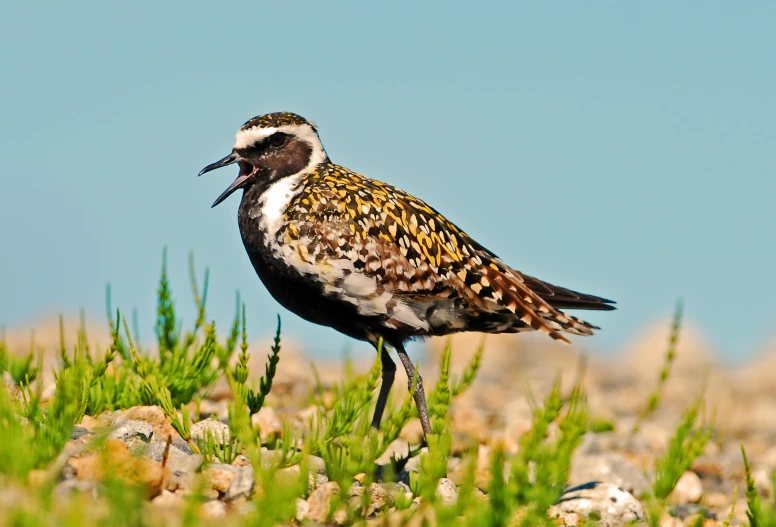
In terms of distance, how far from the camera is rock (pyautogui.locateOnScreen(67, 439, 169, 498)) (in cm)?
539

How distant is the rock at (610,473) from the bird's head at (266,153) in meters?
3.40

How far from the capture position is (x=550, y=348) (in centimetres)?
2369

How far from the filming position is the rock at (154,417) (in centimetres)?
700

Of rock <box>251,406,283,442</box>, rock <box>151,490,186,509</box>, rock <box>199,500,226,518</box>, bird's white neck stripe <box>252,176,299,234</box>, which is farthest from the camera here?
rock <box>251,406,283,442</box>

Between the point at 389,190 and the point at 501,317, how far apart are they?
1.36 metres

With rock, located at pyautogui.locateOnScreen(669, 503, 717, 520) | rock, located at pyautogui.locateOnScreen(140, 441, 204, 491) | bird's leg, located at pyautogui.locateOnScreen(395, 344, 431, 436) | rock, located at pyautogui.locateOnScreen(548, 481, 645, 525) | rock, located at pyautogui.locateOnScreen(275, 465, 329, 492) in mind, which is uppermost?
bird's leg, located at pyautogui.locateOnScreen(395, 344, 431, 436)

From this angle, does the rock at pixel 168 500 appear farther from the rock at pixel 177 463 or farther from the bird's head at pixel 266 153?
the bird's head at pixel 266 153

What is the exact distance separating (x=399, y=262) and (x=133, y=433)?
2.38 m

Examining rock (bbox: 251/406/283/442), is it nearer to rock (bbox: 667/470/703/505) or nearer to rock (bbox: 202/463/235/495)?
rock (bbox: 202/463/235/495)

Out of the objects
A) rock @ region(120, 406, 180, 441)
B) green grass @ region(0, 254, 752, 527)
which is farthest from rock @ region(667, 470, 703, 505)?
rock @ region(120, 406, 180, 441)

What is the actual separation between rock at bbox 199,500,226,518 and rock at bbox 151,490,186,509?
0.50 feet

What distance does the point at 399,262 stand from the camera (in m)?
7.67

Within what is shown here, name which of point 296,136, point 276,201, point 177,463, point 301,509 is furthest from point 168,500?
point 296,136

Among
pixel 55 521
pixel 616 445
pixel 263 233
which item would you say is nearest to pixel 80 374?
pixel 55 521
